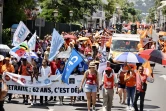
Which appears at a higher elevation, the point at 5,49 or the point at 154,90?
the point at 5,49

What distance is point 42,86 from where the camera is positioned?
56.7 ft

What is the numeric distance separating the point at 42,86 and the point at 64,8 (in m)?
37.5

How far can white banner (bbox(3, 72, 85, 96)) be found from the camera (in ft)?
56.3

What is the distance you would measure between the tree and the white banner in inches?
1427

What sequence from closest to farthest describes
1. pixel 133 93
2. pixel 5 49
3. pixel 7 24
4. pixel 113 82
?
1. pixel 113 82
2. pixel 133 93
3. pixel 5 49
4. pixel 7 24

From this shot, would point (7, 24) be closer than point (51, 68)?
No

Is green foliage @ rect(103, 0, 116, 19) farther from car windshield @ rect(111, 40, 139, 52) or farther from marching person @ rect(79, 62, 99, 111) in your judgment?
marching person @ rect(79, 62, 99, 111)

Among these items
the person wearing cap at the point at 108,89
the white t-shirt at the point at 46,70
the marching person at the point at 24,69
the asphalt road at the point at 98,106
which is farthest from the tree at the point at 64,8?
the person wearing cap at the point at 108,89

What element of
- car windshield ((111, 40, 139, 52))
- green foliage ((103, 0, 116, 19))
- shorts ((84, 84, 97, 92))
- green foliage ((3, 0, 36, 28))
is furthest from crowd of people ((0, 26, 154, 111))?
green foliage ((103, 0, 116, 19))

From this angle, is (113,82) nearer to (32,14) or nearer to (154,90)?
(154,90)

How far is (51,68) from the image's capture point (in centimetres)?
1767

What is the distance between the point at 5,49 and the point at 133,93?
15.8 feet

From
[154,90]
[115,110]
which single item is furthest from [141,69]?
[154,90]

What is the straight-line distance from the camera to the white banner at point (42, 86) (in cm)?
1716
